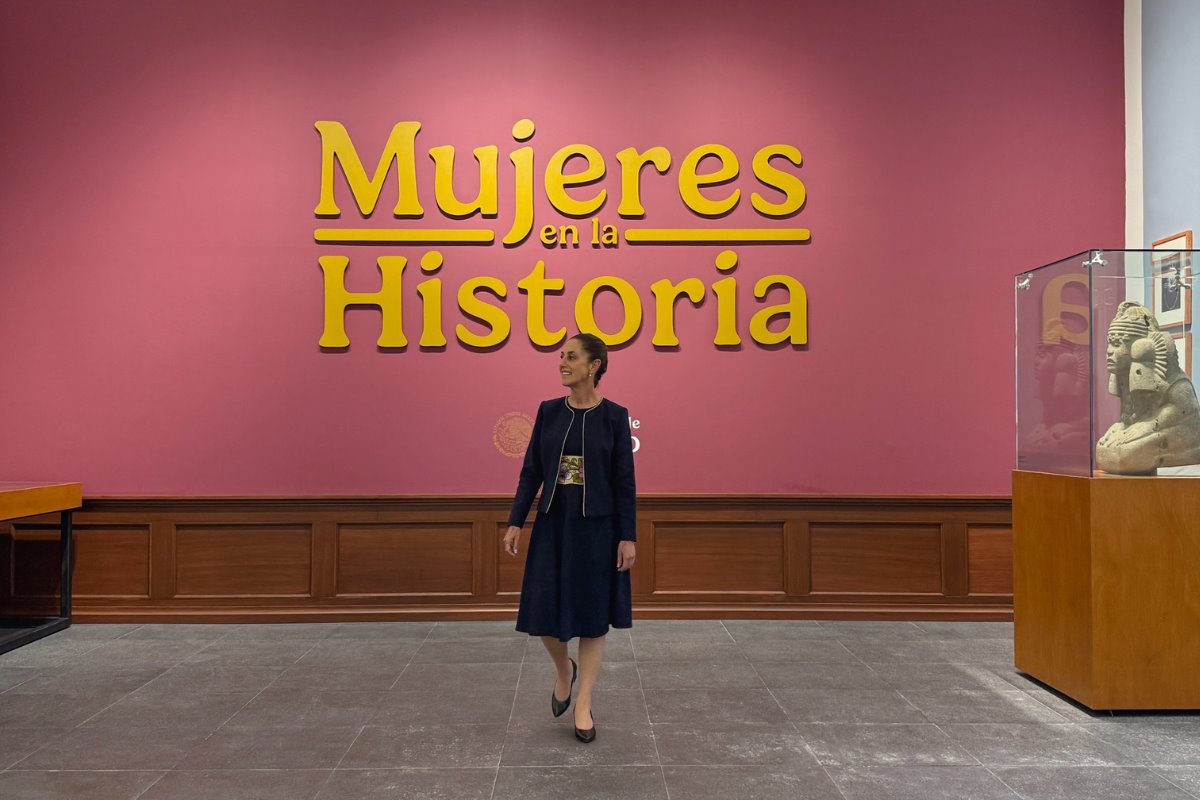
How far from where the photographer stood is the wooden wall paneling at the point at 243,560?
15.6 ft

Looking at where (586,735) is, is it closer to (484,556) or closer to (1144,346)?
(484,556)

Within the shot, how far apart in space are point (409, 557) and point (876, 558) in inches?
115

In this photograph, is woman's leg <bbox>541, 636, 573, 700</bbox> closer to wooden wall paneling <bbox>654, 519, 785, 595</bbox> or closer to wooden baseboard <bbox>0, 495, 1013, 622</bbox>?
wooden baseboard <bbox>0, 495, 1013, 622</bbox>

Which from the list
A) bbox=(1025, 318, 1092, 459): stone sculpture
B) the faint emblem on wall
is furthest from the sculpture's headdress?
the faint emblem on wall

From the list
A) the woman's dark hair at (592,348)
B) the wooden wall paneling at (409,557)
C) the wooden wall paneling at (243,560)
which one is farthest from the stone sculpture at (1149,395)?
the wooden wall paneling at (243,560)

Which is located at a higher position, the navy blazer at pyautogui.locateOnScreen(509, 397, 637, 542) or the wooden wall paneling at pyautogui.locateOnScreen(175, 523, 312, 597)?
the navy blazer at pyautogui.locateOnScreen(509, 397, 637, 542)

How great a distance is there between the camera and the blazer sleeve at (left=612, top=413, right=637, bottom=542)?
297 centimetres

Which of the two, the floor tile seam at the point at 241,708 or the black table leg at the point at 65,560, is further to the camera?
the black table leg at the point at 65,560

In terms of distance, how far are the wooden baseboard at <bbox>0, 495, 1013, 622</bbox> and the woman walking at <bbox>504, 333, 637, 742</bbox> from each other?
1.86 m

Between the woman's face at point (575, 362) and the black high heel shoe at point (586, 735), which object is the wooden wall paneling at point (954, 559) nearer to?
the black high heel shoe at point (586, 735)

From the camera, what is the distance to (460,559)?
4.80 m

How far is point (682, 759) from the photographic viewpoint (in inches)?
107

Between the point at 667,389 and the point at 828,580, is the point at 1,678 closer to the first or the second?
the point at 667,389

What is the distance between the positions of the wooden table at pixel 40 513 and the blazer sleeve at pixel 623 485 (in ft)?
10.9
